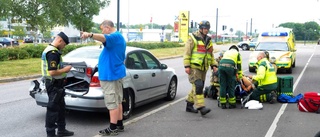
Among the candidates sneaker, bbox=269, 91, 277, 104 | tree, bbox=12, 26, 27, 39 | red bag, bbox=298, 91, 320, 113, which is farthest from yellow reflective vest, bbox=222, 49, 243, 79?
tree, bbox=12, 26, 27, 39

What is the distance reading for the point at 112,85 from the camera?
18.7 ft

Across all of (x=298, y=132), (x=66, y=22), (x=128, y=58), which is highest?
(x=66, y=22)

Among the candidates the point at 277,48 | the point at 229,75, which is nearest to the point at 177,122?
the point at 229,75

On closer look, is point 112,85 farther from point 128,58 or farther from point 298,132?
point 298,132

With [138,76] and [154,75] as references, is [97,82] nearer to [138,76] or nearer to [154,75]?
[138,76]

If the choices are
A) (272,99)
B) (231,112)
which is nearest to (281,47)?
(272,99)

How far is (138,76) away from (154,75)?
82 centimetres

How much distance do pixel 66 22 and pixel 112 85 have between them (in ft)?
93.2

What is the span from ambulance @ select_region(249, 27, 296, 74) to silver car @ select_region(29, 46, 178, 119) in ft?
28.9

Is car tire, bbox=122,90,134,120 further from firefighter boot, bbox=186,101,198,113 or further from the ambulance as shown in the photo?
the ambulance

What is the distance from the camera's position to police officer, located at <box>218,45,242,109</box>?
8.02m

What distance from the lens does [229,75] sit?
8086 millimetres

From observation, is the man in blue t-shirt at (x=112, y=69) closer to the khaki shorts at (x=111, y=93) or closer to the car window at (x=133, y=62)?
the khaki shorts at (x=111, y=93)

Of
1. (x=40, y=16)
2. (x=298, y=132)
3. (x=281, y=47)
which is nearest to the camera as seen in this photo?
(x=298, y=132)
